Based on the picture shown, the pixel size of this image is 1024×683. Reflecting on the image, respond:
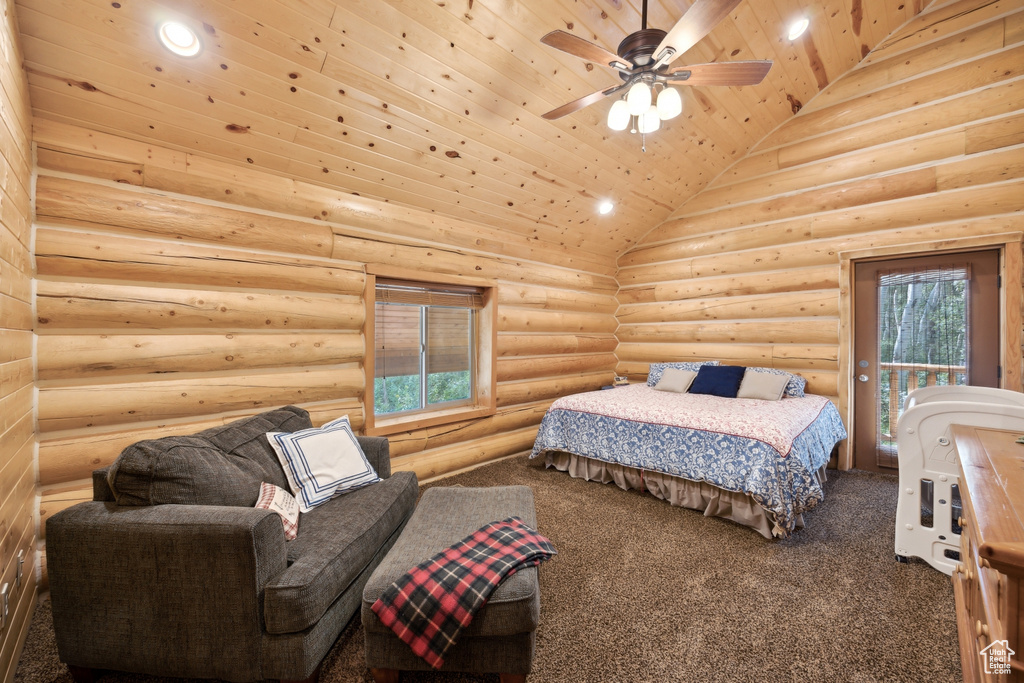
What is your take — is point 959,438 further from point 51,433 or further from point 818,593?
point 51,433

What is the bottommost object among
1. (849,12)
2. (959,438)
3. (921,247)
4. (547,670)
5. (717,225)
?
(547,670)

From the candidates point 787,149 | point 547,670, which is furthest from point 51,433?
point 787,149

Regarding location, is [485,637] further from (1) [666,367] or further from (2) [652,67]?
(1) [666,367]

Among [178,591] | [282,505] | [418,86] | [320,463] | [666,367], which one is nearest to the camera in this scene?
[178,591]

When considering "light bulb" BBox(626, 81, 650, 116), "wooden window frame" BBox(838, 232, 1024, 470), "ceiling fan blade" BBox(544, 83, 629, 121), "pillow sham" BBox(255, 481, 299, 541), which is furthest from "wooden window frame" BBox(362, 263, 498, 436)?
"wooden window frame" BBox(838, 232, 1024, 470)

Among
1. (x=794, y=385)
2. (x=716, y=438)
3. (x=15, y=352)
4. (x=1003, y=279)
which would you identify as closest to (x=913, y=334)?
(x=1003, y=279)

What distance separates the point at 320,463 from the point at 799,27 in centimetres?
→ 430

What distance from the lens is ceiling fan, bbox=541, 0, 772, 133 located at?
1.83m

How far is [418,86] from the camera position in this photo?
2.51 m

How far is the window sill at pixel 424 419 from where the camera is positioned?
329 centimetres

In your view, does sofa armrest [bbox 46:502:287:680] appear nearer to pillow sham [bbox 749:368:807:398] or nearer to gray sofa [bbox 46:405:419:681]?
gray sofa [bbox 46:405:419:681]

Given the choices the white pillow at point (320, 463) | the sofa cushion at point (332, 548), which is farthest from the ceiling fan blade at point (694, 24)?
the white pillow at point (320, 463)

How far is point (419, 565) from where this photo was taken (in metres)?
1.53

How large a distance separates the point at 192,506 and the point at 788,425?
11.0ft
